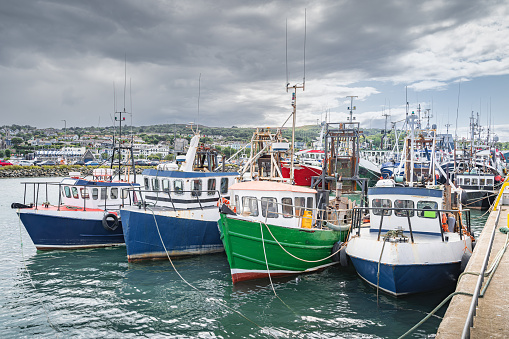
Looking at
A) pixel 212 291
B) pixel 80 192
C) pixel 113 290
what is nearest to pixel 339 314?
pixel 212 291

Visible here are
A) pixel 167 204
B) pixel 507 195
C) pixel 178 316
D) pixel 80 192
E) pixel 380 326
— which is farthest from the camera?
pixel 507 195

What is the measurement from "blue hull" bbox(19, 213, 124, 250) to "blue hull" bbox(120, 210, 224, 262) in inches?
127

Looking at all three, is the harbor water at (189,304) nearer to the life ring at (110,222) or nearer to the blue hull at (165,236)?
the blue hull at (165,236)

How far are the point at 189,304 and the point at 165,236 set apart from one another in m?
4.84

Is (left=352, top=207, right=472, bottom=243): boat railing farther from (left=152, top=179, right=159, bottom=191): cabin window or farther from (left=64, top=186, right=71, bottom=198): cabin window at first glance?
(left=64, top=186, right=71, bottom=198): cabin window

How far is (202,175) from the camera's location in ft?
58.7

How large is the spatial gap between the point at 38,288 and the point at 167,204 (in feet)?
20.8

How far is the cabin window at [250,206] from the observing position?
1396 centimetres

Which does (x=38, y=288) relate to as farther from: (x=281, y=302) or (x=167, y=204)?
(x=281, y=302)

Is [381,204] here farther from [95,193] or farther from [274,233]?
[95,193]

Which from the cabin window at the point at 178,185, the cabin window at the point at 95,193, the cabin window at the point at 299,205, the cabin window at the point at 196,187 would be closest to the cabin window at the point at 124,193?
the cabin window at the point at 95,193

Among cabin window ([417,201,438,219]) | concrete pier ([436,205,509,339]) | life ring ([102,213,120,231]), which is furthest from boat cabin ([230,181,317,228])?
life ring ([102,213,120,231])

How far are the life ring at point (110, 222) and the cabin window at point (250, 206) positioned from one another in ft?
24.1

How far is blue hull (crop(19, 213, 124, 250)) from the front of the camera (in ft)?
56.8
